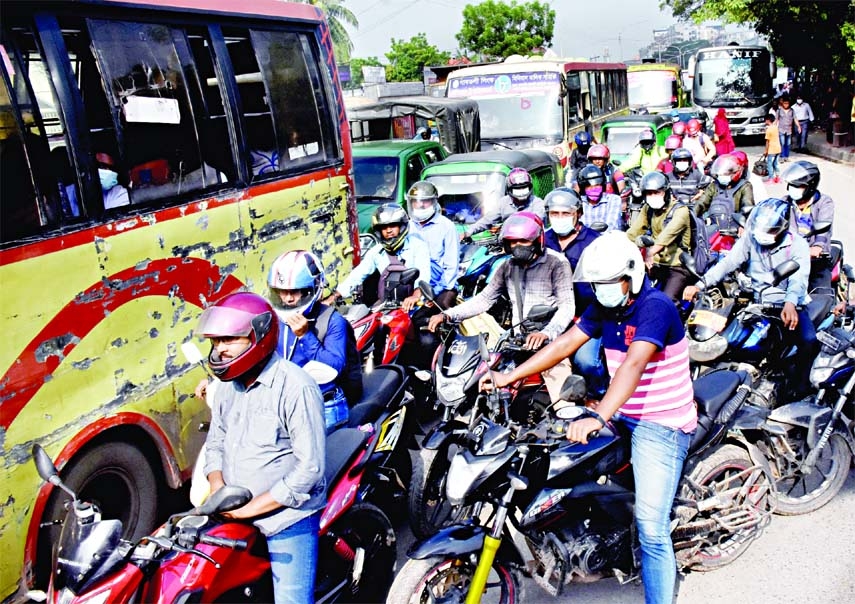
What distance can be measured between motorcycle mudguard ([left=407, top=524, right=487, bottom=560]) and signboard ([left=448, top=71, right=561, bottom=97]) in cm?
1280

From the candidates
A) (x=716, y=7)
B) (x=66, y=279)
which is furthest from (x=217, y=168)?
(x=716, y=7)

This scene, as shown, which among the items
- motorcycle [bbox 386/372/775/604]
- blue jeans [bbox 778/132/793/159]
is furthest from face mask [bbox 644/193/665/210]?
blue jeans [bbox 778/132/793/159]

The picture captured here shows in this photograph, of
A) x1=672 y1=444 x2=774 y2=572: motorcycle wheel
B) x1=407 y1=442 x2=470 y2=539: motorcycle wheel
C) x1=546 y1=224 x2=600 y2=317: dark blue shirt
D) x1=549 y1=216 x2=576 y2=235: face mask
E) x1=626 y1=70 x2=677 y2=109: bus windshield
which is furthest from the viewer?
x1=626 y1=70 x2=677 y2=109: bus windshield

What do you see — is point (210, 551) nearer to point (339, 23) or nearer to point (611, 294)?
point (611, 294)

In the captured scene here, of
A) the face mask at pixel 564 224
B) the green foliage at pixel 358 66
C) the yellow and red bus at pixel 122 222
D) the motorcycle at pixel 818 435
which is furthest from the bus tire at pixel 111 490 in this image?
the green foliage at pixel 358 66

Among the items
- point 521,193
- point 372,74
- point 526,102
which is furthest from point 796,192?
point 372,74

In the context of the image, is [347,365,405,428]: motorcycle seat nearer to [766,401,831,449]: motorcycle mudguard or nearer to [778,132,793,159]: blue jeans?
[766,401,831,449]: motorcycle mudguard

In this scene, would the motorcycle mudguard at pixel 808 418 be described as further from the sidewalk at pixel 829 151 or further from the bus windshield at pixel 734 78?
the bus windshield at pixel 734 78

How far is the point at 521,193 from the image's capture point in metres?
8.02

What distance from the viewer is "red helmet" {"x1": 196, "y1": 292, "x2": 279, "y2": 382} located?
2.88 m

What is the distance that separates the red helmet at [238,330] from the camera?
9.45 ft

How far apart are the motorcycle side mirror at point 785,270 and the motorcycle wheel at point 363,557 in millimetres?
3013

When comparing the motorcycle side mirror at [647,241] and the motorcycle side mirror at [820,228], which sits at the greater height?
the motorcycle side mirror at [820,228]

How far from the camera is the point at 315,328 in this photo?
4.07 metres
